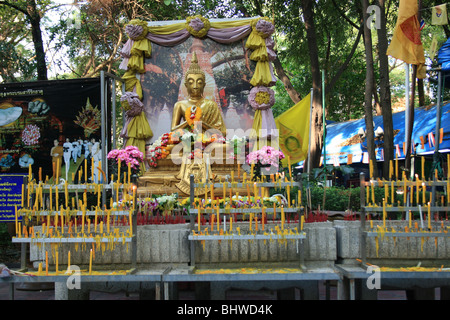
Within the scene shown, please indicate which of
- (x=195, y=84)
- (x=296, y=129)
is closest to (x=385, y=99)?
(x=296, y=129)

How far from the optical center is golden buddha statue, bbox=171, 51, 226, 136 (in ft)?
42.9

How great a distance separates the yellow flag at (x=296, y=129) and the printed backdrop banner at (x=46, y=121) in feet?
19.0

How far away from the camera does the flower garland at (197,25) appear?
1339cm

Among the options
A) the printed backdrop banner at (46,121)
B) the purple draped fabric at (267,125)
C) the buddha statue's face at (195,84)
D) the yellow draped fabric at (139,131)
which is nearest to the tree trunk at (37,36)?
the printed backdrop banner at (46,121)

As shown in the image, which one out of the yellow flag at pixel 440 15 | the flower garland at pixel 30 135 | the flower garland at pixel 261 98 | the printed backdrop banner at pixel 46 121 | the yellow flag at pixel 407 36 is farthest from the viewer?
the flower garland at pixel 261 98

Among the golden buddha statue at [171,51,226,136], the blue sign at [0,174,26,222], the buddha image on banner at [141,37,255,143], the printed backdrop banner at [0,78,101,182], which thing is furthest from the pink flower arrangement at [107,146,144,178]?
the buddha image on banner at [141,37,255,143]

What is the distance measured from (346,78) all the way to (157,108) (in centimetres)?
1344

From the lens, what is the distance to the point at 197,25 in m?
13.4

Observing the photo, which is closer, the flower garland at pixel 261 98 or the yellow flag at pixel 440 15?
the yellow flag at pixel 440 15

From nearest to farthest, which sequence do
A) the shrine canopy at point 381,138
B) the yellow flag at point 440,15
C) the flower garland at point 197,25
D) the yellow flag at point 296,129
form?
1. the yellow flag at point 440,15
2. the flower garland at point 197,25
3. the yellow flag at point 296,129
4. the shrine canopy at point 381,138

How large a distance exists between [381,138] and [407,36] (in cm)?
1019

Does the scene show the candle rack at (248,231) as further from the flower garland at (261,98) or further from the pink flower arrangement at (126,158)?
the flower garland at (261,98)

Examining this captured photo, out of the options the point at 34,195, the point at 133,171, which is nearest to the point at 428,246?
the point at 34,195

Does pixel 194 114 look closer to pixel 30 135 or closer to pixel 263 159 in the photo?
pixel 263 159
